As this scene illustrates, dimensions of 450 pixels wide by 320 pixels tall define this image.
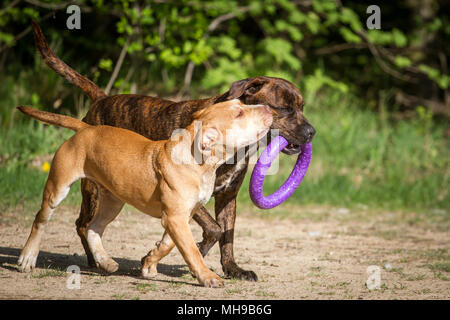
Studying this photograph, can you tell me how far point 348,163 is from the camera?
1145 cm

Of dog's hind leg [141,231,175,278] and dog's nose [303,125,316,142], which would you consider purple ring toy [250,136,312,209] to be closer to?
dog's nose [303,125,316,142]

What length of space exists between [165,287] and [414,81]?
41.5ft

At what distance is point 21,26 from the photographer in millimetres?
13320

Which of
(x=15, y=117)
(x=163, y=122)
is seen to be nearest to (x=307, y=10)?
(x=15, y=117)

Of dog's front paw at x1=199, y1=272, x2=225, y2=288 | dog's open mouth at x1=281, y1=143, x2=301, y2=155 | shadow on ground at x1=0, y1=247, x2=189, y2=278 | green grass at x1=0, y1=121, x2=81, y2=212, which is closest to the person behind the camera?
dog's front paw at x1=199, y1=272, x2=225, y2=288

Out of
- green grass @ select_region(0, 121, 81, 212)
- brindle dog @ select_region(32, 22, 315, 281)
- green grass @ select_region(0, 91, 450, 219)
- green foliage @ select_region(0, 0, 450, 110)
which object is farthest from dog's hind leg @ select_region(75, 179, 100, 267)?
green foliage @ select_region(0, 0, 450, 110)

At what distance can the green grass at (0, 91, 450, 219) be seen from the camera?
9.09 m

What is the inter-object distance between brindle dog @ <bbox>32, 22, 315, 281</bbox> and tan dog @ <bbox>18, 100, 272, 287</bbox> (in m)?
0.49

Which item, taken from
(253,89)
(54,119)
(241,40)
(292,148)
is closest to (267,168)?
(292,148)

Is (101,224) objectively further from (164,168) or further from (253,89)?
(253,89)

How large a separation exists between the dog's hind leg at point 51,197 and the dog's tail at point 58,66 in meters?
1.35

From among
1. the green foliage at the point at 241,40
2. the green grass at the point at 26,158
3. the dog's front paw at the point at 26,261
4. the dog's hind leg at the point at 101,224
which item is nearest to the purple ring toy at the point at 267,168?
the dog's hind leg at the point at 101,224

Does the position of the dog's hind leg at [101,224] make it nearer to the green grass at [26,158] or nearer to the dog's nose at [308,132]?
the dog's nose at [308,132]

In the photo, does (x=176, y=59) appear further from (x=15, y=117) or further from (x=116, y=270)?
(x=116, y=270)
